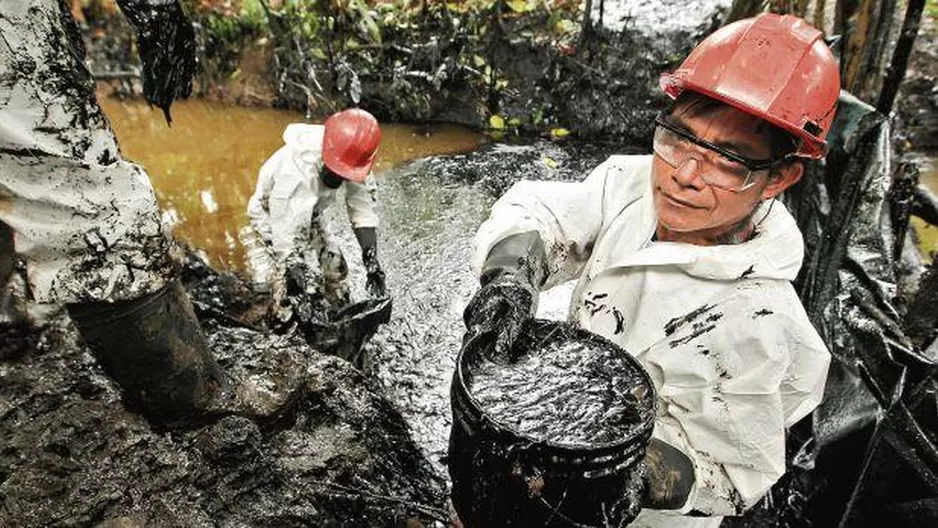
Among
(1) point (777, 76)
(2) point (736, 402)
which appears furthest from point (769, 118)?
(2) point (736, 402)

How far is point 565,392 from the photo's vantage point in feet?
4.31

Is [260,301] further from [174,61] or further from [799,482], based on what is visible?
[799,482]

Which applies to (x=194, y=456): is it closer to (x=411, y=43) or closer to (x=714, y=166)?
(x=714, y=166)

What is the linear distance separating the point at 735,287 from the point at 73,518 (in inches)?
78.9

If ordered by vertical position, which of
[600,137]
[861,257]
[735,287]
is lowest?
[600,137]

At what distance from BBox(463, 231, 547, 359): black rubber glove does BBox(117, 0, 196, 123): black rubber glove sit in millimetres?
1145

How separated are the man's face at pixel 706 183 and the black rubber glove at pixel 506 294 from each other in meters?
0.41

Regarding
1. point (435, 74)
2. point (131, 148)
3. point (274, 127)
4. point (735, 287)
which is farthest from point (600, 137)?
point (735, 287)

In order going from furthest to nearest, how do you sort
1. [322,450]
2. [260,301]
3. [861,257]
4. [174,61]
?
[260,301] → [861,257] → [322,450] → [174,61]

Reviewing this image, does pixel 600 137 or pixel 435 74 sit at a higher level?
pixel 435 74

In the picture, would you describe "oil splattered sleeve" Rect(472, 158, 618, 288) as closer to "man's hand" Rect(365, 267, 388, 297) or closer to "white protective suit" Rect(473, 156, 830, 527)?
"white protective suit" Rect(473, 156, 830, 527)

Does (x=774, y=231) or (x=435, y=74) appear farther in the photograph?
(x=435, y=74)

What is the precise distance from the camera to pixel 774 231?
1.48m

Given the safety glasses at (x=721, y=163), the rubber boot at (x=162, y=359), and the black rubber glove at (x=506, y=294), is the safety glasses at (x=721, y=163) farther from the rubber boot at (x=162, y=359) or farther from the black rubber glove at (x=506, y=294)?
the rubber boot at (x=162, y=359)
